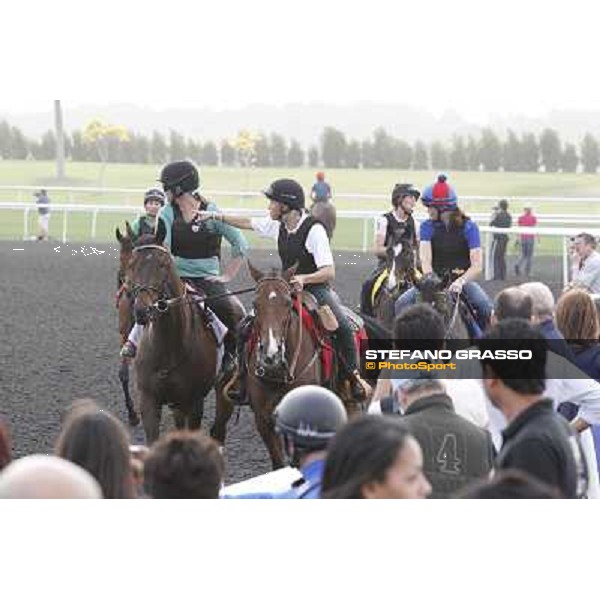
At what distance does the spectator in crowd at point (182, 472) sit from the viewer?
3.70 m

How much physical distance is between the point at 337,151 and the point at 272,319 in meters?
35.4

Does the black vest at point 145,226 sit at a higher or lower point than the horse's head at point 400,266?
higher

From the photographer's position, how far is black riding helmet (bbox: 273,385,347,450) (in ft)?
14.0

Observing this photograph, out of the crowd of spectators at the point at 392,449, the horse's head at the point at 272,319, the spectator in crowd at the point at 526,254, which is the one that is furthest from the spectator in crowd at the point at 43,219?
the crowd of spectators at the point at 392,449

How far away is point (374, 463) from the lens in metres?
3.45

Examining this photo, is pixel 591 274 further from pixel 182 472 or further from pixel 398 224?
pixel 182 472

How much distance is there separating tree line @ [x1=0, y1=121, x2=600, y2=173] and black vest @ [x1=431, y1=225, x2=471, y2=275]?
87.1 ft

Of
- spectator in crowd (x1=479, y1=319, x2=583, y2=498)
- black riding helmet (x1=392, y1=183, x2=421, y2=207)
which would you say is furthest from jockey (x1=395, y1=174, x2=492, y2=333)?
spectator in crowd (x1=479, y1=319, x2=583, y2=498)

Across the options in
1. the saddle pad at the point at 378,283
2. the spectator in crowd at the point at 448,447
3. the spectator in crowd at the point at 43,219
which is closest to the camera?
the spectator in crowd at the point at 448,447

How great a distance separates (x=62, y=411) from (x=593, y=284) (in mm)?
4509

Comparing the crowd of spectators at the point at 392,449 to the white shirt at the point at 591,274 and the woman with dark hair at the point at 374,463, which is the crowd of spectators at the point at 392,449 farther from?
the white shirt at the point at 591,274

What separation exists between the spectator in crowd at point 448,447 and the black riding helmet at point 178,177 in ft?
13.2

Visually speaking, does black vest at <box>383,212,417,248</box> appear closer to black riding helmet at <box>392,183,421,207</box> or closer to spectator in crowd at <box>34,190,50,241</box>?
black riding helmet at <box>392,183,421,207</box>

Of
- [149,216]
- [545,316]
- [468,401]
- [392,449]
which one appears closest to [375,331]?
[149,216]
